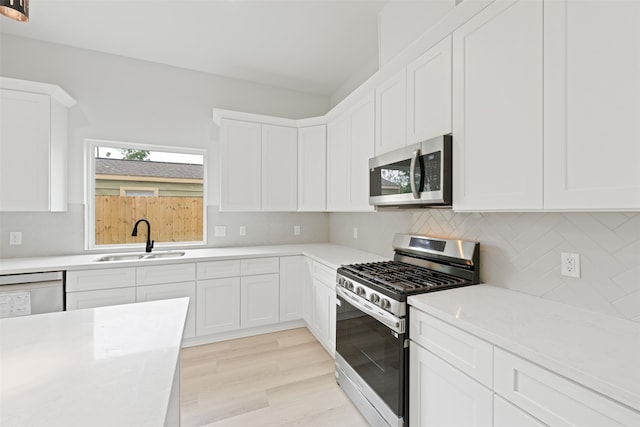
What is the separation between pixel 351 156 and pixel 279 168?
3.29 feet

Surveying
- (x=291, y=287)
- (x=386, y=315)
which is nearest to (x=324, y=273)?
(x=291, y=287)

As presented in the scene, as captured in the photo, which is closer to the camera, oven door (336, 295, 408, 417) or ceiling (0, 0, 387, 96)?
oven door (336, 295, 408, 417)

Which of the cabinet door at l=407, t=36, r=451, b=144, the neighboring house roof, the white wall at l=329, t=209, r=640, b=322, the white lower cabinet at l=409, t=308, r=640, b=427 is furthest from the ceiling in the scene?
the white lower cabinet at l=409, t=308, r=640, b=427

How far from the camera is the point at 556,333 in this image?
1.07 meters

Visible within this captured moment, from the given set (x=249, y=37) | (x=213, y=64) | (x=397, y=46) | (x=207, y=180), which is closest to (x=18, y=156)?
(x=207, y=180)

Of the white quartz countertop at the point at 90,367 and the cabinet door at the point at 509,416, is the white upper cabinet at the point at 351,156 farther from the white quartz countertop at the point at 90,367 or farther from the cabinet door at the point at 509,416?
the white quartz countertop at the point at 90,367

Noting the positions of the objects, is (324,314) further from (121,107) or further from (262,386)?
(121,107)

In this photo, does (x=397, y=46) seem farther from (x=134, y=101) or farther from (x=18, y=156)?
(x=18, y=156)

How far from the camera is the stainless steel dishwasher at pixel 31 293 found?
6.90 ft

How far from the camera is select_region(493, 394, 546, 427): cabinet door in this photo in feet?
3.17

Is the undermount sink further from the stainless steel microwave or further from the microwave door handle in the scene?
the microwave door handle

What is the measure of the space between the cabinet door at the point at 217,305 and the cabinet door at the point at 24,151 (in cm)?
157

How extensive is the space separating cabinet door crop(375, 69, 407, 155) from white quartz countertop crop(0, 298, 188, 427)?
175cm

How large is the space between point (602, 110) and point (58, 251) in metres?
4.12
